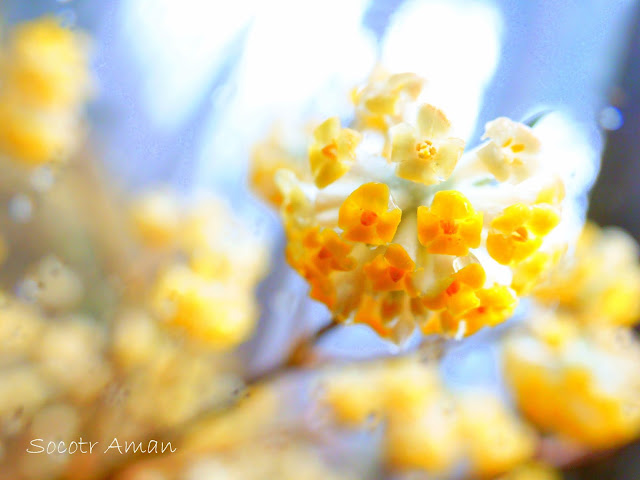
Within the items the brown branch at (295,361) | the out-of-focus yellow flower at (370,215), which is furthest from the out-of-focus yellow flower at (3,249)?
the out-of-focus yellow flower at (370,215)

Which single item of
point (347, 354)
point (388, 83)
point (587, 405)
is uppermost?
point (388, 83)

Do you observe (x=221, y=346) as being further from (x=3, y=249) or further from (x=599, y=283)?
(x=599, y=283)

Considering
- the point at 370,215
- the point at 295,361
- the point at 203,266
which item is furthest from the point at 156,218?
the point at 370,215

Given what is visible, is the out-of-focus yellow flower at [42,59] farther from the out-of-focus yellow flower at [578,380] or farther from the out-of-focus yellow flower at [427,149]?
the out-of-focus yellow flower at [578,380]

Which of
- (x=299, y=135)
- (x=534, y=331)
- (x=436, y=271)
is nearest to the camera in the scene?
(x=436, y=271)

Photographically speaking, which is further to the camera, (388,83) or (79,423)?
(79,423)

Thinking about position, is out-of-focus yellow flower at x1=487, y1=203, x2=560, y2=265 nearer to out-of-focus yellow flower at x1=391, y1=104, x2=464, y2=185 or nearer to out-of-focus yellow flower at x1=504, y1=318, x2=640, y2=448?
out-of-focus yellow flower at x1=391, y1=104, x2=464, y2=185

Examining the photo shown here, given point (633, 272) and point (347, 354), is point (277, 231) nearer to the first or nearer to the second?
point (347, 354)

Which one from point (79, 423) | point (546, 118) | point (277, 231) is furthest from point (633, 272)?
point (79, 423)

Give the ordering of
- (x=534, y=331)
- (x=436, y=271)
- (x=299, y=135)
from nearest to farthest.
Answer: (x=436, y=271)
(x=299, y=135)
(x=534, y=331)
